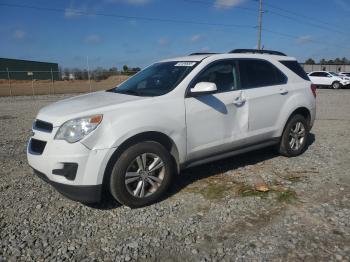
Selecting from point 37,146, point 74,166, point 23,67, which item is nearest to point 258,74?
point 74,166

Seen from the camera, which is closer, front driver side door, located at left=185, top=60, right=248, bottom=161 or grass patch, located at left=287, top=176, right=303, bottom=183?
front driver side door, located at left=185, top=60, right=248, bottom=161

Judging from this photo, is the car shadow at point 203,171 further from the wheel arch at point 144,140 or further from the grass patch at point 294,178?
the grass patch at point 294,178

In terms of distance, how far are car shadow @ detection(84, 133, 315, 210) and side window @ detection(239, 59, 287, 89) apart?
1.28 meters

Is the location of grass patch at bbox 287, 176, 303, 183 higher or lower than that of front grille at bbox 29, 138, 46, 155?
lower

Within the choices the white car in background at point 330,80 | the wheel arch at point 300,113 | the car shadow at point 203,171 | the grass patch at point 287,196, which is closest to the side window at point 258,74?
the wheel arch at point 300,113

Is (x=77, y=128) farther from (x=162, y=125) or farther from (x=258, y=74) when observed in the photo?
(x=258, y=74)

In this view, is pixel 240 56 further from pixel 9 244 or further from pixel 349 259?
pixel 9 244

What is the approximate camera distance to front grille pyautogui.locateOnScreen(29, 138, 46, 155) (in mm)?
3755

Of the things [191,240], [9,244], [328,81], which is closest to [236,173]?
[191,240]

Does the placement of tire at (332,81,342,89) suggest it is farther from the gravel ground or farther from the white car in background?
the gravel ground

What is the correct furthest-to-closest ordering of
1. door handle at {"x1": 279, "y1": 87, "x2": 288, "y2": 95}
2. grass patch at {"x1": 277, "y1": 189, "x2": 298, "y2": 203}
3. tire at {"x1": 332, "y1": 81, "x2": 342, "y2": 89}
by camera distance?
tire at {"x1": 332, "y1": 81, "x2": 342, "y2": 89}, door handle at {"x1": 279, "y1": 87, "x2": 288, "y2": 95}, grass patch at {"x1": 277, "y1": 189, "x2": 298, "y2": 203}

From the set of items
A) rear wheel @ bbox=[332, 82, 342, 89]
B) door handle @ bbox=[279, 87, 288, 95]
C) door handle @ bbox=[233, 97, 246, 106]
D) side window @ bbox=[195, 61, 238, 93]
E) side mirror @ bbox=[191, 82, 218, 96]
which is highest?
side window @ bbox=[195, 61, 238, 93]

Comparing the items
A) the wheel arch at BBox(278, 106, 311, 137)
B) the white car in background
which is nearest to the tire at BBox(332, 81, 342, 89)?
the white car in background

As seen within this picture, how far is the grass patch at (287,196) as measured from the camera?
4141mm
